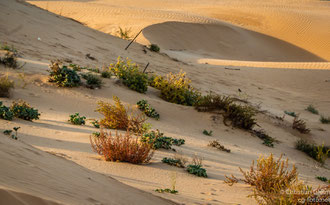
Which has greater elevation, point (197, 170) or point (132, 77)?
point (132, 77)

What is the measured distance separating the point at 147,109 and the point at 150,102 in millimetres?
763

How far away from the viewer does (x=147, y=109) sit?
907 cm

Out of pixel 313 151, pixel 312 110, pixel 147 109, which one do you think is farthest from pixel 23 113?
pixel 312 110

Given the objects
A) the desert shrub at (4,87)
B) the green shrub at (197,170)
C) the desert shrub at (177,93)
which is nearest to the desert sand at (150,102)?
the green shrub at (197,170)

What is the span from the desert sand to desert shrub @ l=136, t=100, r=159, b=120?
0.21 meters

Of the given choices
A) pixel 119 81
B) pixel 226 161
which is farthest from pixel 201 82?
pixel 226 161

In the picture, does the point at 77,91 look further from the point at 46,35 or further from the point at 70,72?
the point at 46,35

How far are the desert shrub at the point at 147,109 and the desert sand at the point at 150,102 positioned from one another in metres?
0.21

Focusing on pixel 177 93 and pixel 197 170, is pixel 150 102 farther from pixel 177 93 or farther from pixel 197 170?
pixel 197 170

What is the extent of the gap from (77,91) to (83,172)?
19.3 ft

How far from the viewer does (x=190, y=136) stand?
824cm

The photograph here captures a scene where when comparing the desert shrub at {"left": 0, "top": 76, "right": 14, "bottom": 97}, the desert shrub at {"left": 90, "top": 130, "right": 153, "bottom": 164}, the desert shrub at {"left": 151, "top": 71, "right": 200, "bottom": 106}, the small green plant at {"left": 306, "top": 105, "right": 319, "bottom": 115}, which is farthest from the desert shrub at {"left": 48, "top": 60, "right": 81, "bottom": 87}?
the small green plant at {"left": 306, "top": 105, "right": 319, "bottom": 115}

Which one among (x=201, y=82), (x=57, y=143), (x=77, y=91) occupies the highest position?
(x=201, y=82)

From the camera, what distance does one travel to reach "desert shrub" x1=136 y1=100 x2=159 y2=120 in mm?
9016
